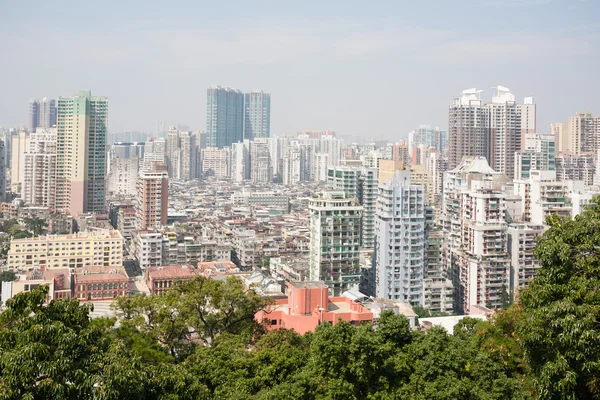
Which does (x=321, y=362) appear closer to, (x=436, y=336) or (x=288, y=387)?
(x=288, y=387)

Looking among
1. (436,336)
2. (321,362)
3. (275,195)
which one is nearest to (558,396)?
(436,336)

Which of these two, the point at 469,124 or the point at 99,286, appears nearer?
the point at 99,286

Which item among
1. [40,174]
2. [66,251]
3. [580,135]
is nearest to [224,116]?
[40,174]

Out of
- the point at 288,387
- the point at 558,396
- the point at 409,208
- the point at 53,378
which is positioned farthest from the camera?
the point at 409,208

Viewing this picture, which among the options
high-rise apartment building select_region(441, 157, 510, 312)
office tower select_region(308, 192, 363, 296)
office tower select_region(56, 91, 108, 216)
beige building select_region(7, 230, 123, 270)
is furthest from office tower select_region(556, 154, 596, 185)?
office tower select_region(56, 91, 108, 216)

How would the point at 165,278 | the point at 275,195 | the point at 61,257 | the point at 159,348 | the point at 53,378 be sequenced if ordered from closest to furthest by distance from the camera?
the point at 53,378, the point at 159,348, the point at 165,278, the point at 61,257, the point at 275,195

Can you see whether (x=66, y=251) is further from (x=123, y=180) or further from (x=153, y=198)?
(x=123, y=180)

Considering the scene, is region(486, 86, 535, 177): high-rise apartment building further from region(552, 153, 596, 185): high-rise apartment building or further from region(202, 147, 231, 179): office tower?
region(202, 147, 231, 179): office tower

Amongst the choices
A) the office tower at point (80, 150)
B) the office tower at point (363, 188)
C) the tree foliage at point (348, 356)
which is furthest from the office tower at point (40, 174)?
the tree foliage at point (348, 356)
